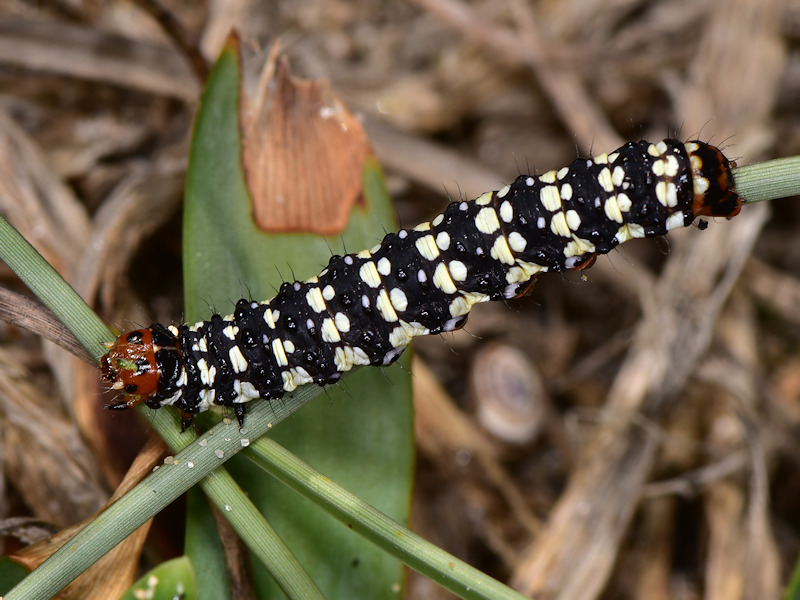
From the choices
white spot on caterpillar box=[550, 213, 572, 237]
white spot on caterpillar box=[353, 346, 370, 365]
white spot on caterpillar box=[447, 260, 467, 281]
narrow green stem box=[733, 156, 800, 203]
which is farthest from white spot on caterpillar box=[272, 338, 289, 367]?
narrow green stem box=[733, 156, 800, 203]

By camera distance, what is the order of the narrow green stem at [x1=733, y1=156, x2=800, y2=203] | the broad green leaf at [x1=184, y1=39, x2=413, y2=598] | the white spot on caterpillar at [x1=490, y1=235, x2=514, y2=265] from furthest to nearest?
the broad green leaf at [x1=184, y1=39, x2=413, y2=598]
the white spot on caterpillar at [x1=490, y1=235, x2=514, y2=265]
the narrow green stem at [x1=733, y1=156, x2=800, y2=203]

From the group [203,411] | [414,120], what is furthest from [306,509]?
[414,120]

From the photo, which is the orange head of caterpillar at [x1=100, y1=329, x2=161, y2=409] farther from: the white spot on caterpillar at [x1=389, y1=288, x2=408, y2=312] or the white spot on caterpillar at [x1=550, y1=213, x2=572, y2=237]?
the white spot on caterpillar at [x1=550, y1=213, x2=572, y2=237]

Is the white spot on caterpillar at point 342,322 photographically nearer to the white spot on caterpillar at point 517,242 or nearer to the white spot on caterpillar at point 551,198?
the white spot on caterpillar at point 517,242

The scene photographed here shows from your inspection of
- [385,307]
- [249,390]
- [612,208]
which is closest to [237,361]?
Answer: [249,390]

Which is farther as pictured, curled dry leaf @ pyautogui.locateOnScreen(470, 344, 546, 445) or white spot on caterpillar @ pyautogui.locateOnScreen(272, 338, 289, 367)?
curled dry leaf @ pyautogui.locateOnScreen(470, 344, 546, 445)

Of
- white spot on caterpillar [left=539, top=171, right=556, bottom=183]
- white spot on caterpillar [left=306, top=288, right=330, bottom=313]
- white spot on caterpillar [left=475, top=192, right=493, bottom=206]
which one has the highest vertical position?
white spot on caterpillar [left=475, top=192, right=493, bottom=206]

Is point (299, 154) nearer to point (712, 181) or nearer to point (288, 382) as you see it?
point (288, 382)
